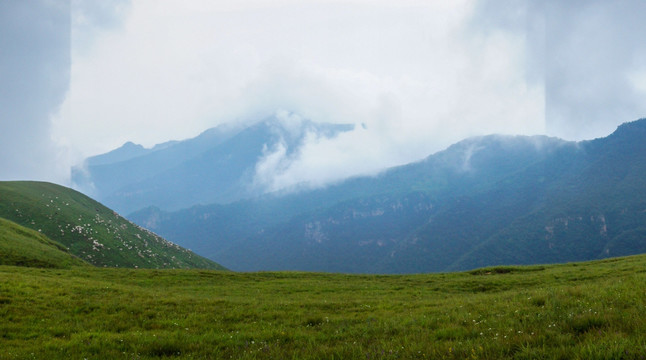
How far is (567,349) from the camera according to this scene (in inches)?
257

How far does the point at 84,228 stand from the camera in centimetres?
9969

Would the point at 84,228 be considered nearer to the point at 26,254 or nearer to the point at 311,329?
the point at 26,254

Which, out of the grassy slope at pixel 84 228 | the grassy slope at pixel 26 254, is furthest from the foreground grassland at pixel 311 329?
the grassy slope at pixel 84 228

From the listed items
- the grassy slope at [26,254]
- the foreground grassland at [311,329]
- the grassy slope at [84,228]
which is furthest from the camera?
the grassy slope at [84,228]

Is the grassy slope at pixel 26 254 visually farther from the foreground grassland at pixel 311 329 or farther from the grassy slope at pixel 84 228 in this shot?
the foreground grassland at pixel 311 329

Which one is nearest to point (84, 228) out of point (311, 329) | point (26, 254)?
point (26, 254)

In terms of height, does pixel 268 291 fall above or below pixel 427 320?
below

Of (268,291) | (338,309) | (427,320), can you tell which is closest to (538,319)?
(427,320)

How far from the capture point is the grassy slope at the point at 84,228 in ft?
297

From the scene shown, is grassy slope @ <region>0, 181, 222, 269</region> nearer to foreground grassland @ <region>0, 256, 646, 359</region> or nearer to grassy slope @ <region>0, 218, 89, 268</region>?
grassy slope @ <region>0, 218, 89, 268</region>

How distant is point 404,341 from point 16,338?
14136 mm

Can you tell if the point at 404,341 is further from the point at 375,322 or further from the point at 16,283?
the point at 16,283

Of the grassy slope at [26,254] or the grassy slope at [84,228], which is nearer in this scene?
the grassy slope at [26,254]

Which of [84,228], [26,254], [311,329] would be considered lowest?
[311,329]
